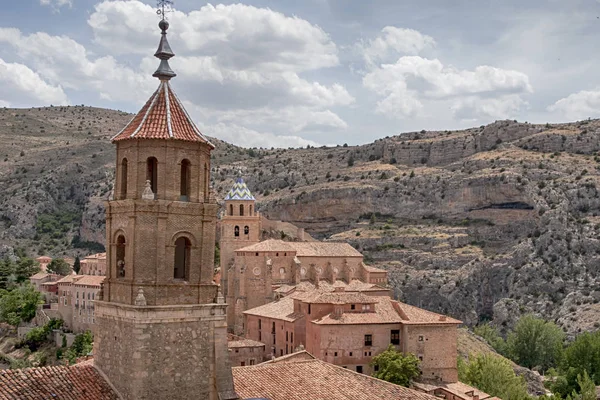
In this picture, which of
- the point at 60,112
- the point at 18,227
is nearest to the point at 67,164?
the point at 18,227

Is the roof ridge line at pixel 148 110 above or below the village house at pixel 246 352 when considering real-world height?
above

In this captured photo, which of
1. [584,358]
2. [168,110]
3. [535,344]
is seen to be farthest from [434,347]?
[535,344]

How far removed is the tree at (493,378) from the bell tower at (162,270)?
3605 centimetres

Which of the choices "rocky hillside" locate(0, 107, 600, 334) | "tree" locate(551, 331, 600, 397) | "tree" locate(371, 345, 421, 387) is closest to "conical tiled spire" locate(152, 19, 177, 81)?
"tree" locate(371, 345, 421, 387)

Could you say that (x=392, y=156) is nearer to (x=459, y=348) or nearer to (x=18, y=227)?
(x=18, y=227)

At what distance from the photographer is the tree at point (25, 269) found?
100 metres

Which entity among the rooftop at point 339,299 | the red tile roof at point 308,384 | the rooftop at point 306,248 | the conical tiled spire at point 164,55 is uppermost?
the conical tiled spire at point 164,55

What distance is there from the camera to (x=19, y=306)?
8581 centimetres

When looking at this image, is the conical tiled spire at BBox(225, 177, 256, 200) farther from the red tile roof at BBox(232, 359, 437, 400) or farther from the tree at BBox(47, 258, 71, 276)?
the red tile roof at BBox(232, 359, 437, 400)

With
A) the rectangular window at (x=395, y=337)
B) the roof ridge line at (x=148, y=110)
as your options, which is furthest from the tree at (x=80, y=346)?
the roof ridge line at (x=148, y=110)

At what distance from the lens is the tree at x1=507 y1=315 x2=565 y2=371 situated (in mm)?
78938

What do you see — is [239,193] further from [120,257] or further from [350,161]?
[350,161]

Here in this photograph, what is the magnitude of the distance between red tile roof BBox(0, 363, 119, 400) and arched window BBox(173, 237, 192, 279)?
3.27 metres

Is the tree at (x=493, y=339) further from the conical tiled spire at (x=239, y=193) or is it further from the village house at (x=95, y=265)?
the village house at (x=95, y=265)
